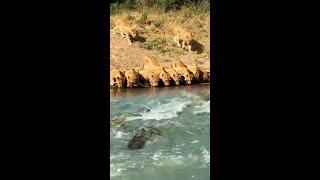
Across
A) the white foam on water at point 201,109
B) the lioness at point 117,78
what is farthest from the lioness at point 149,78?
the white foam on water at point 201,109

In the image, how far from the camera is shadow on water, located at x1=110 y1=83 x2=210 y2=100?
3089mm

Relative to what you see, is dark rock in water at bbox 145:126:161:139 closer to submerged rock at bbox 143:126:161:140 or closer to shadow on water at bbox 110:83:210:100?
submerged rock at bbox 143:126:161:140

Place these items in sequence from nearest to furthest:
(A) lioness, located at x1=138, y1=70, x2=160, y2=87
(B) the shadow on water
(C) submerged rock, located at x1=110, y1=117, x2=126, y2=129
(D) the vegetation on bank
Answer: (C) submerged rock, located at x1=110, y1=117, x2=126, y2=129 < (B) the shadow on water < (A) lioness, located at x1=138, y1=70, x2=160, y2=87 < (D) the vegetation on bank

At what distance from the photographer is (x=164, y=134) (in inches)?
111

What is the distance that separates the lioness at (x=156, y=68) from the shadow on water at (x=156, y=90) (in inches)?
2.6

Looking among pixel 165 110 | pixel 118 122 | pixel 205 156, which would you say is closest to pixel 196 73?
pixel 165 110

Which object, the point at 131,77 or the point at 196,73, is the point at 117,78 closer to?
the point at 131,77

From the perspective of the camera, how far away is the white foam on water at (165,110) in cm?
295

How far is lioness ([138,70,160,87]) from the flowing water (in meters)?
0.06

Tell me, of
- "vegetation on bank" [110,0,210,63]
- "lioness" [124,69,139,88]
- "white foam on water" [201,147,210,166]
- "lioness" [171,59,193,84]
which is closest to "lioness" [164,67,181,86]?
"lioness" [171,59,193,84]
